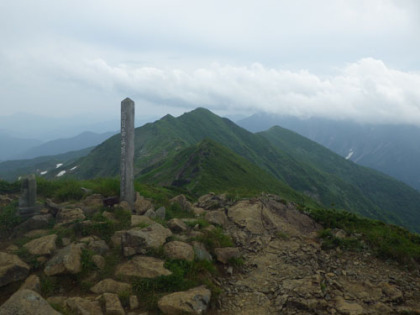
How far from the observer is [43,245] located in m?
8.94

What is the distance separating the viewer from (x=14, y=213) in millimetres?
11508

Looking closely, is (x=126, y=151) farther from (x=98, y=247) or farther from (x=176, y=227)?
(x=98, y=247)

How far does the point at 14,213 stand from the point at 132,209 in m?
4.69

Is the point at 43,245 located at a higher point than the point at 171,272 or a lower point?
higher

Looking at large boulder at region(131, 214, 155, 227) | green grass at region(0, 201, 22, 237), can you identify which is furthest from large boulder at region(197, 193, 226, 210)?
green grass at region(0, 201, 22, 237)

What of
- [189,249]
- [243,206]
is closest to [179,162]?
[243,206]

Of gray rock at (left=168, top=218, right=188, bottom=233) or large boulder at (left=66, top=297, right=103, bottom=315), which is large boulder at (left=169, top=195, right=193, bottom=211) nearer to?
gray rock at (left=168, top=218, right=188, bottom=233)

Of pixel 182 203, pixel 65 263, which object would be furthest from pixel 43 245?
pixel 182 203

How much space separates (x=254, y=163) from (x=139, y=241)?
127566 mm

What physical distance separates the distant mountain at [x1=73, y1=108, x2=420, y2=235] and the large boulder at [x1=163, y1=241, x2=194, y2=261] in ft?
192

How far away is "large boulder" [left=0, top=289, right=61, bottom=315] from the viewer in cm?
589

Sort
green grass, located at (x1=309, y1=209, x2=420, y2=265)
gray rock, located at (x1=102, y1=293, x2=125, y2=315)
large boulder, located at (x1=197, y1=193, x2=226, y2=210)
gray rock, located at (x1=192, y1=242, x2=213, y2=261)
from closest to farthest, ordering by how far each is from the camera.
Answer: gray rock, located at (x1=102, y1=293, x2=125, y2=315) → gray rock, located at (x1=192, y1=242, x2=213, y2=261) → green grass, located at (x1=309, y1=209, x2=420, y2=265) → large boulder, located at (x1=197, y1=193, x2=226, y2=210)

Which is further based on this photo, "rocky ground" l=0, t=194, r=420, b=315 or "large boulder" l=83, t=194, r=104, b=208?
"large boulder" l=83, t=194, r=104, b=208

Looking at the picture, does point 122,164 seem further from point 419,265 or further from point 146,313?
point 419,265
